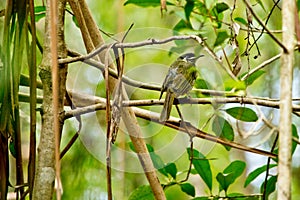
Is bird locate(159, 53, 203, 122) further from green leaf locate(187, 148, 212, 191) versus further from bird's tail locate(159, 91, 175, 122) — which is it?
green leaf locate(187, 148, 212, 191)

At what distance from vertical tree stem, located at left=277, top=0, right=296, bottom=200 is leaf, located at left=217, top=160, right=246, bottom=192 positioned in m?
0.53

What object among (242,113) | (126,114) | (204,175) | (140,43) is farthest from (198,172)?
(140,43)

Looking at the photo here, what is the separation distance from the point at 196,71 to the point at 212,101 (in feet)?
0.37

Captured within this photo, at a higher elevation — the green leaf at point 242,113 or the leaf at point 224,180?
the green leaf at point 242,113

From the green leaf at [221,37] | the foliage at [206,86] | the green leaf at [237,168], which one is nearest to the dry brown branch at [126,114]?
the foliage at [206,86]

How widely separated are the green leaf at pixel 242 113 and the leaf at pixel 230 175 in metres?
0.11

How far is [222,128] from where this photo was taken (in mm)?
938

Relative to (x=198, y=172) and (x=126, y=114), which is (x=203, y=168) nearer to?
(x=198, y=172)

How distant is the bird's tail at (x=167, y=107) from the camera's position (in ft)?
2.61

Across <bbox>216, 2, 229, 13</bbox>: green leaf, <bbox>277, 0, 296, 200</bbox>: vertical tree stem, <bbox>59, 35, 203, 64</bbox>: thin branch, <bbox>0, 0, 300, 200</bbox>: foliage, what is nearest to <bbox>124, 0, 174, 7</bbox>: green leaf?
<bbox>0, 0, 300, 200</bbox>: foliage

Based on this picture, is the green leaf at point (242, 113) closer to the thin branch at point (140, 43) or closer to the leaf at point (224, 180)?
the leaf at point (224, 180)

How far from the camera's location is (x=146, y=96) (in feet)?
6.43

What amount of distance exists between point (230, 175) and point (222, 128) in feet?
0.30

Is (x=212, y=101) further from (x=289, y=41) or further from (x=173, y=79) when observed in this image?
(x=289, y=41)
